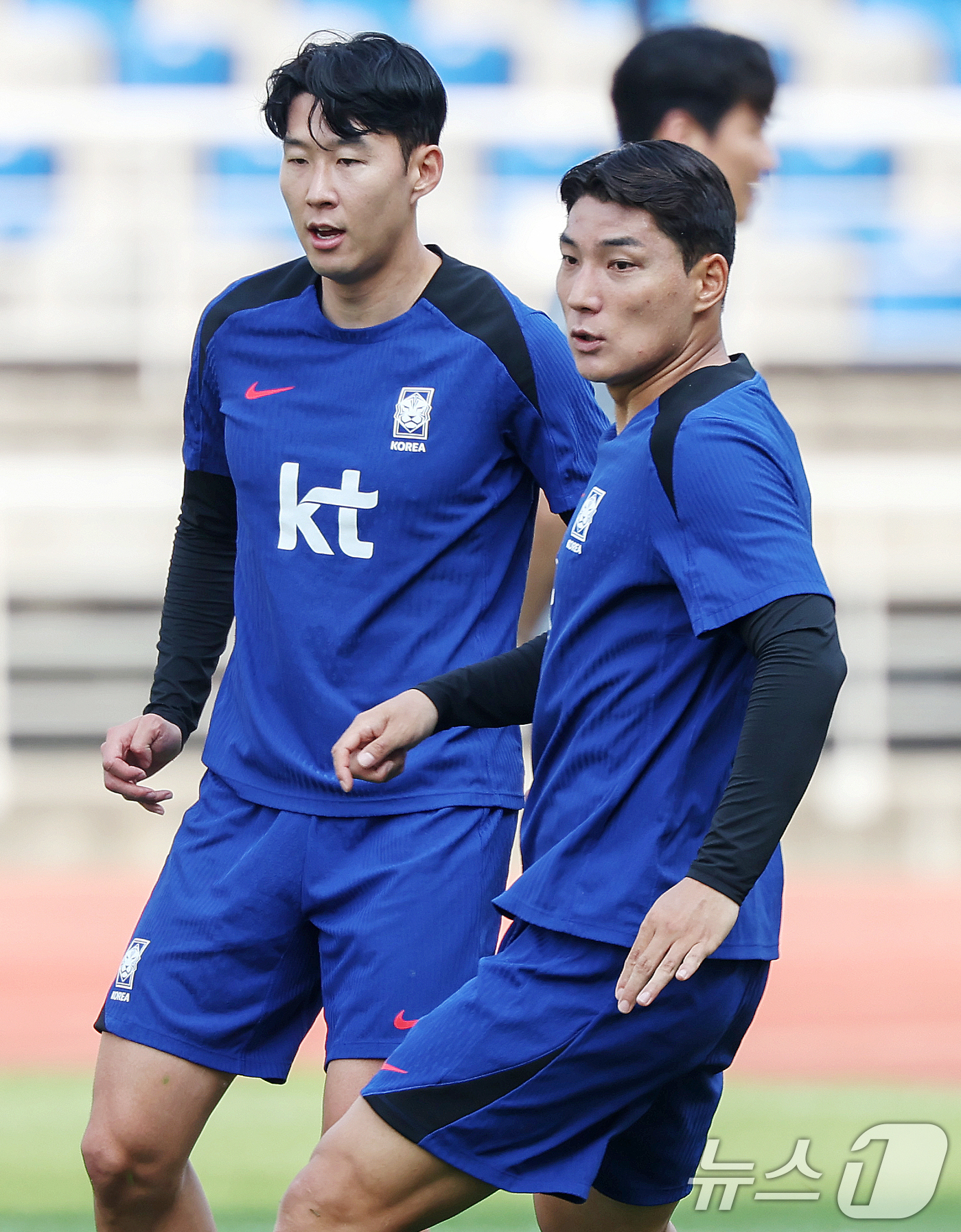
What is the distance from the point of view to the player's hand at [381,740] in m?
2.46

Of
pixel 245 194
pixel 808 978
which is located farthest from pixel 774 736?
pixel 245 194

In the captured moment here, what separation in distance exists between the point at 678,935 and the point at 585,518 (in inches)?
23.2

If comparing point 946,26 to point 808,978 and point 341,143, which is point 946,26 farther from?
point 341,143

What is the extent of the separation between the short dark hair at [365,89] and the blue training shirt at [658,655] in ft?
2.49

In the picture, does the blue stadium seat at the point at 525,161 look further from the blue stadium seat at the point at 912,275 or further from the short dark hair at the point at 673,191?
the short dark hair at the point at 673,191

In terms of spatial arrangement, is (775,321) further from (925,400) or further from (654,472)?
(654,472)

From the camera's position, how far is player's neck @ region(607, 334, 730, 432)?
7.78 ft

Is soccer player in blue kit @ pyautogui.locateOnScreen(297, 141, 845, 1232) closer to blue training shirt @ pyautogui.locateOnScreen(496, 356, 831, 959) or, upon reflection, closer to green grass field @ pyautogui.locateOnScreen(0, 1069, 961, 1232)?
blue training shirt @ pyautogui.locateOnScreen(496, 356, 831, 959)

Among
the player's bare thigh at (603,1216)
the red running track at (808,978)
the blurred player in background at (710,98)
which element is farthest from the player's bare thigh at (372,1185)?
the red running track at (808,978)

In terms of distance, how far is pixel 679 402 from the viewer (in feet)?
7.37

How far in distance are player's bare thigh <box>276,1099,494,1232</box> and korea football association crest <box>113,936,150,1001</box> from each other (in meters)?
0.62

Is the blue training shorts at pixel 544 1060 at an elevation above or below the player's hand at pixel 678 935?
below

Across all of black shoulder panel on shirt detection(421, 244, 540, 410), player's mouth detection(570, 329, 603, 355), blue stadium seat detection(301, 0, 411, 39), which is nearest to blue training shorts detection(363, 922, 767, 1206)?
player's mouth detection(570, 329, 603, 355)

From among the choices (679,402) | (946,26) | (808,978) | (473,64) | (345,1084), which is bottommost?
(808,978)
